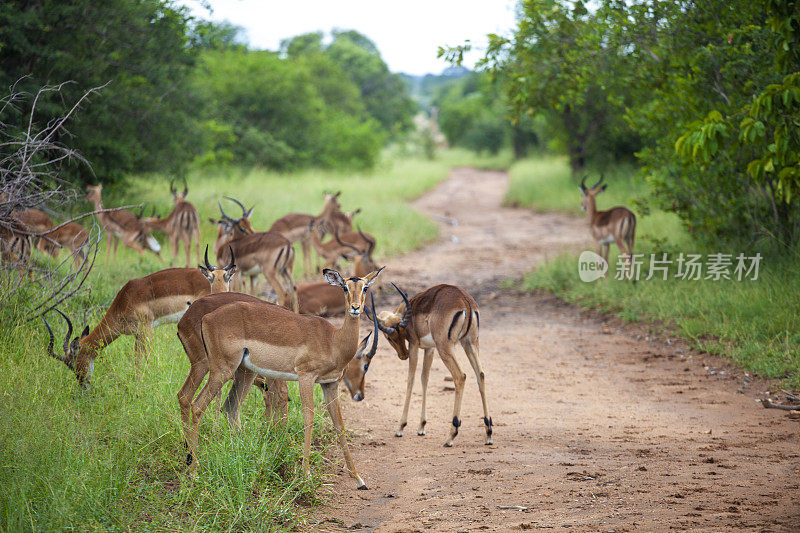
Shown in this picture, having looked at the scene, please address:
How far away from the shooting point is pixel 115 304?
6.14 m

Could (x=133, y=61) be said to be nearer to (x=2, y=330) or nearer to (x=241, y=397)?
(x=2, y=330)

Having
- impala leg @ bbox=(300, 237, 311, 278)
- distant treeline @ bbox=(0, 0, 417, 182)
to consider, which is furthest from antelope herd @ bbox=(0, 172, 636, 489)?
impala leg @ bbox=(300, 237, 311, 278)

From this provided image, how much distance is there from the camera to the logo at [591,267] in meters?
11.2

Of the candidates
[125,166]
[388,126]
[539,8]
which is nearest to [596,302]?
[539,8]

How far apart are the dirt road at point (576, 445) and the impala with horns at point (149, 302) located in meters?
1.69

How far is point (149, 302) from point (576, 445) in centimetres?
366

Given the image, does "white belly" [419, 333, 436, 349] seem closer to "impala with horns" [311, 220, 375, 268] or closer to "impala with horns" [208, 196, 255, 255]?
"impala with horns" [208, 196, 255, 255]

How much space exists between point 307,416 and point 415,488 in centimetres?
85

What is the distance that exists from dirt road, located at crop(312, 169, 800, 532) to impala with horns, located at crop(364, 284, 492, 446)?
0.30 m

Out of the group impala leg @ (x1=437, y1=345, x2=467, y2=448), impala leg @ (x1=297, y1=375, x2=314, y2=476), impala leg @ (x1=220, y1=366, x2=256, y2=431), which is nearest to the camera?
impala leg @ (x1=297, y1=375, x2=314, y2=476)

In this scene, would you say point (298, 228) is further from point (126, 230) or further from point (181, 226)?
point (126, 230)

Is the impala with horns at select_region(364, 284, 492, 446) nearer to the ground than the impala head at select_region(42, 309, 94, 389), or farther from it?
farther from it

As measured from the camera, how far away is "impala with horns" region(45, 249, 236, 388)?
5.95 metres

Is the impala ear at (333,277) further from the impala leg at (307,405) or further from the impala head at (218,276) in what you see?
the impala head at (218,276)
